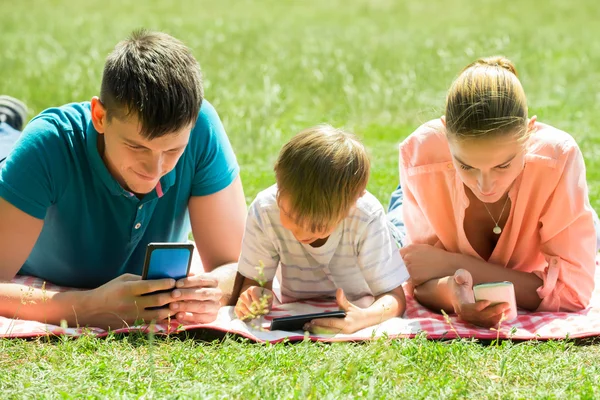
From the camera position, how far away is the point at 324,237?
4176mm

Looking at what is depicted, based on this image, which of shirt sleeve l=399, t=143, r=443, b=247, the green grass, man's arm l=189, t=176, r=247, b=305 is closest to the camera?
the green grass

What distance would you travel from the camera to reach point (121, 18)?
14.6 m

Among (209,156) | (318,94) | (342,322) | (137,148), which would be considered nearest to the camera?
(137,148)

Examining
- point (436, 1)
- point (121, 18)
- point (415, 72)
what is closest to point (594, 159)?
point (415, 72)

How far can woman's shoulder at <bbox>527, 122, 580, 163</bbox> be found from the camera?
4.18 meters

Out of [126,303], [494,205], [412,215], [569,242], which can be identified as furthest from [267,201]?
[569,242]

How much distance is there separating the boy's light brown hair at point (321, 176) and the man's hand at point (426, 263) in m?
0.77

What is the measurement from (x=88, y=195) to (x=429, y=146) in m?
1.77

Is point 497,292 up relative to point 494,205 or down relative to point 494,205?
down

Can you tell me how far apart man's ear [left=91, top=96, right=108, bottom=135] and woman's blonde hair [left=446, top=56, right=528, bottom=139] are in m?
1.59

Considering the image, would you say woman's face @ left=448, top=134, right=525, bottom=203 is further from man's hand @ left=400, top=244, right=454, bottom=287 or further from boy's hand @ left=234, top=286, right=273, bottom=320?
boy's hand @ left=234, top=286, right=273, bottom=320

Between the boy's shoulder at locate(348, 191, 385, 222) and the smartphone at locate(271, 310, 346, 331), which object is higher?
the boy's shoulder at locate(348, 191, 385, 222)

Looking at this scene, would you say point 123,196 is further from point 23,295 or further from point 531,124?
point 531,124

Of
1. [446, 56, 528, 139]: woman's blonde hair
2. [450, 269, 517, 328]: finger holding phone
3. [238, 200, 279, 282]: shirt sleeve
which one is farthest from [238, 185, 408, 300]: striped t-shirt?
[446, 56, 528, 139]: woman's blonde hair
